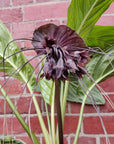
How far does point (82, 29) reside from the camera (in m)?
0.61

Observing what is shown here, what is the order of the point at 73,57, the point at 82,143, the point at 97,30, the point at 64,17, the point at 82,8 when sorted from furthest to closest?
the point at 64,17 < the point at 82,143 < the point at 97,30 < the point at 82,8 < the point at 73,57

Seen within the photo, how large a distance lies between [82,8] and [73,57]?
0.32 metres

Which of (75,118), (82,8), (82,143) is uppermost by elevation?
(82,8)

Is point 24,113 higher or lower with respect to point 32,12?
lower

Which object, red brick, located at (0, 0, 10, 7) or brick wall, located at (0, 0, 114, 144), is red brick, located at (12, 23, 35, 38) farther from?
red brick, located at (0, 0, 10, 7)

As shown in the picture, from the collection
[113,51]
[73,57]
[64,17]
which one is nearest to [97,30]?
[113,51]

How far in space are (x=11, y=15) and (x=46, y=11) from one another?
18 cm

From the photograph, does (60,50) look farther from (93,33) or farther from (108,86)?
(108,86)

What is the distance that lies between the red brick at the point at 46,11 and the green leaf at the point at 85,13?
37 centimetres

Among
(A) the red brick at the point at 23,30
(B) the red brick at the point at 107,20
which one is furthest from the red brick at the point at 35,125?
(B) the red brick at the point at 107,20

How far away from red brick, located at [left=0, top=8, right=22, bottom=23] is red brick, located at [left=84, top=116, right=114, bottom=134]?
0.60m

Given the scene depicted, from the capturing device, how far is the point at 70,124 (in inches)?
34.7

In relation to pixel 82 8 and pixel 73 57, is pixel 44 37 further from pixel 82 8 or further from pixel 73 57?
pixel 82 8

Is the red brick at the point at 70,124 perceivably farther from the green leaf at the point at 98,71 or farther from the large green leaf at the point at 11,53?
the large green leaf at the point at 11,53
